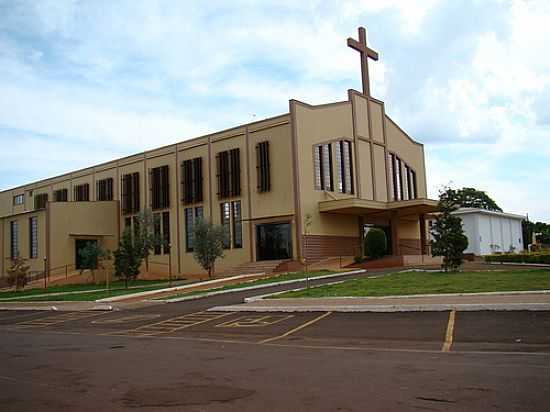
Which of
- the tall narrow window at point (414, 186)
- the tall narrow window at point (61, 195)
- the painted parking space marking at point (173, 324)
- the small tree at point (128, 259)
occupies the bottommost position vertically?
the painted parking space marking at point (173, 324)

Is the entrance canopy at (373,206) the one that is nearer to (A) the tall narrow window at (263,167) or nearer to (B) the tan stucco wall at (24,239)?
(A) the tall narrow window at (263,167)

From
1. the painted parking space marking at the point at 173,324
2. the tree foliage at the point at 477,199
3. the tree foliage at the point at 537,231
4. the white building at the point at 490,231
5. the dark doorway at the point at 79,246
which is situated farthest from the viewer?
the tree foliage at the point at 477,199

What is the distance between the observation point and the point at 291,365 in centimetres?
1008

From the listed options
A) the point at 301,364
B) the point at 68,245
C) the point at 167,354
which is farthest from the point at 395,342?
the point at 68,245

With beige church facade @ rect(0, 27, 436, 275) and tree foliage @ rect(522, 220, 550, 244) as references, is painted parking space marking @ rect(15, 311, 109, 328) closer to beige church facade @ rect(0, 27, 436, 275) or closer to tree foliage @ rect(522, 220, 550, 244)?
beige church facade @ rect(0, 27, 436, 275)

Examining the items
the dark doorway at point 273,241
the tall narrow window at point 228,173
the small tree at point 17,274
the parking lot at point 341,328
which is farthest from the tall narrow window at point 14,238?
the parking lot at point 341,328

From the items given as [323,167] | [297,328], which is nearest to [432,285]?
[297,328]

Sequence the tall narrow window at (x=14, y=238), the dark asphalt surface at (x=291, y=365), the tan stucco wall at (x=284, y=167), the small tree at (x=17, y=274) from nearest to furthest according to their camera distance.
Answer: the dark asphalt surface at (x=291, y=365)
the small tree at (x=17, y=274)
the tan stucco wall at (x=284, y=167)
the tall narrow window at (x=14, y=238)

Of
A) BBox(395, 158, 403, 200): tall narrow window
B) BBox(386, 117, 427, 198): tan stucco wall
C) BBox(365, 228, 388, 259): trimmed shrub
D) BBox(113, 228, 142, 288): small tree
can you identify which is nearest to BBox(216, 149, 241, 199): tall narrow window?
BBox(113, 228, 142, 288): small tree

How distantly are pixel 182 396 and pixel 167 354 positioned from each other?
4559 mm

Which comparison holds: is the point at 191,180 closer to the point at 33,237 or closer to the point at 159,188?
the point at 159,188

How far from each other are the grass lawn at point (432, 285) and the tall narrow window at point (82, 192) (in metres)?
36.1

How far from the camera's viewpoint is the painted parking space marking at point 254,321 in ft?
56.4

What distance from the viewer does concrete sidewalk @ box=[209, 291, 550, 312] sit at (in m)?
15.2
